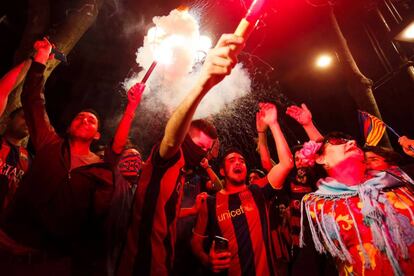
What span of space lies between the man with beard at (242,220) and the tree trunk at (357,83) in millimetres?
3251

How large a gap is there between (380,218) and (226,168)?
2362 mm

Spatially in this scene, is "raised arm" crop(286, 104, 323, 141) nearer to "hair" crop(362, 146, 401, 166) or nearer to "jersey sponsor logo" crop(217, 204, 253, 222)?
"hair" crop(362, 146, 401, 166)

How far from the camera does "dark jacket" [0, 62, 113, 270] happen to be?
8.04 ft

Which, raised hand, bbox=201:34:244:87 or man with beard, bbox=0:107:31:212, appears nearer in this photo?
raised hand, bbox=201:34:244:87

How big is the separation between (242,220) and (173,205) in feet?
5.94

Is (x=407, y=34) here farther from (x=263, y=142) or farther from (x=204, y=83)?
(x=204, y=83)

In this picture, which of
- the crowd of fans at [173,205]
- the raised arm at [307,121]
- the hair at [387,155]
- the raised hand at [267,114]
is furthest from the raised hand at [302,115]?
the hair at [387,155]

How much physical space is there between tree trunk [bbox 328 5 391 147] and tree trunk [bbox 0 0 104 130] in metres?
6.46

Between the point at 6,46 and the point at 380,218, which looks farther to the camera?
the point at 6,46

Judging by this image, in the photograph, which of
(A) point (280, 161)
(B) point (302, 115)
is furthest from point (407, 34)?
(A) point (280, 161)

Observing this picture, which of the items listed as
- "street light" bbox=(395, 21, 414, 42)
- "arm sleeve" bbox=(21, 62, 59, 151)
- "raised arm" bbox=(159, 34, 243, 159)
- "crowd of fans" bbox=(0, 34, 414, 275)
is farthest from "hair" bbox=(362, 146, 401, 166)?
"arm sleeve" bbox=(21, 62, 59, 151)

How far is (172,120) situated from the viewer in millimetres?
1808

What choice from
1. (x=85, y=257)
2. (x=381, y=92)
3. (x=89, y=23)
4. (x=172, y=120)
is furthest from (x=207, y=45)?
(x=381, y=92)

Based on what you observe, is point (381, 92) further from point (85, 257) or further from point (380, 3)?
point (85, 257)
